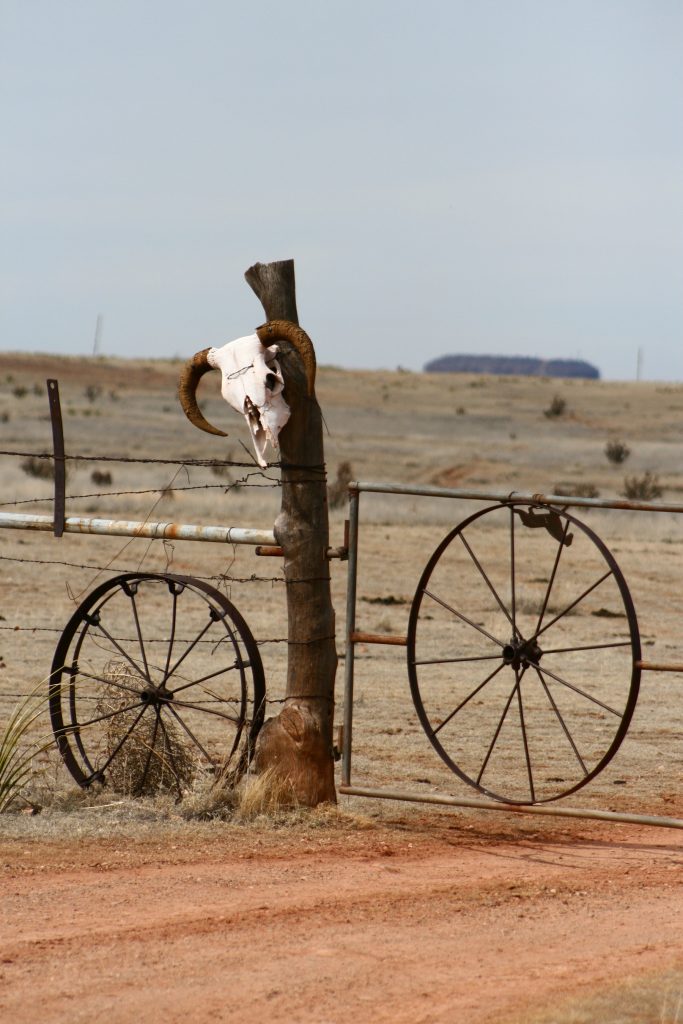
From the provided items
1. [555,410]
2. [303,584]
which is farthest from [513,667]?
[555,410]

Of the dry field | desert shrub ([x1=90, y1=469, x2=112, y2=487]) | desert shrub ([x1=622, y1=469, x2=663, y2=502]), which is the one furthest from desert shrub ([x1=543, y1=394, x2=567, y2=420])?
the dry field

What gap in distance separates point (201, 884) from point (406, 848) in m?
1.17

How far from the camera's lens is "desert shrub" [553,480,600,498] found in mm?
31727

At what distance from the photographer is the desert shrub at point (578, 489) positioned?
3173cm

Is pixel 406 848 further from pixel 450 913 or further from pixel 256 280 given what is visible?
pixel 256 280

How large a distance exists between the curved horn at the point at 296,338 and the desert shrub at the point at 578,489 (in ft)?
80.9

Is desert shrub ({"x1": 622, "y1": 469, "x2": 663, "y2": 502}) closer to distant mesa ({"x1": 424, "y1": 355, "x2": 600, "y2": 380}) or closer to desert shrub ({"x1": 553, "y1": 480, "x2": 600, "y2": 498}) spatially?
desert shrub ({"x1": 553, "y1": 480, "x2": 600, "y2": 498})

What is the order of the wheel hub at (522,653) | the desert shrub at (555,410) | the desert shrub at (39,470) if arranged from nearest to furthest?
the wheel hub at (522,653)
the desert shrub at (39,470)
the desert shrub at (555,410)

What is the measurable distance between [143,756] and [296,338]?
239 cm

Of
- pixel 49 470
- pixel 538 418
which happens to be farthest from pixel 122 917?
A: pixel 538 418

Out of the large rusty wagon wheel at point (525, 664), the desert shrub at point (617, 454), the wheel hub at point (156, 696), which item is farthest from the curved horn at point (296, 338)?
the desert shrub at point (617, 454)

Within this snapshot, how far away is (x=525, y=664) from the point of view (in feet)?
22.0

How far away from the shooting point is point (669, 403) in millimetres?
65625

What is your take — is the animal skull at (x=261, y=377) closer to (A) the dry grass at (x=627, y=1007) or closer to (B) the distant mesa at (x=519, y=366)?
(A) the dry grass at (x=627, y=1007)
